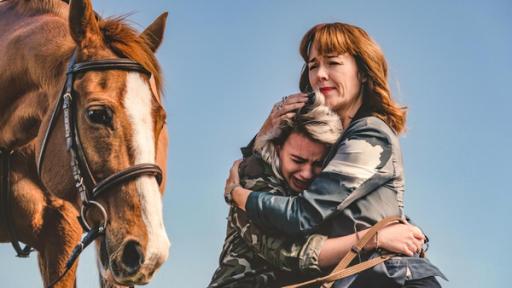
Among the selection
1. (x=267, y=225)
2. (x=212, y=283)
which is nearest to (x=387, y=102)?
(x=267, y=225)

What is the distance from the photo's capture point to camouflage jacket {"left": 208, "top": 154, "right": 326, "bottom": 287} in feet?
9.89

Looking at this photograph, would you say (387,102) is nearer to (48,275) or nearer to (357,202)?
(357,202)

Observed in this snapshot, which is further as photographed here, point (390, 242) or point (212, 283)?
point (212, 283)

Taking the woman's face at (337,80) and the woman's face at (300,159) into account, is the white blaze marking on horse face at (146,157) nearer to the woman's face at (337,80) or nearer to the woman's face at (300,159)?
the woman's face at (300,159)

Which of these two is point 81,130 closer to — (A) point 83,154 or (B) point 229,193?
(A) point 83,154

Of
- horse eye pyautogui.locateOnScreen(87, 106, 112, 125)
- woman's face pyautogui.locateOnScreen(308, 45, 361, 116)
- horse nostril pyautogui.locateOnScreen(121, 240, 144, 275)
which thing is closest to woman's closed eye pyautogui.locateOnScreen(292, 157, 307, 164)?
woman's face pyautogui.locateOnScreen(308, 45, 361, 116)

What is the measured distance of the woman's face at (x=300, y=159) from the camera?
3297 mm

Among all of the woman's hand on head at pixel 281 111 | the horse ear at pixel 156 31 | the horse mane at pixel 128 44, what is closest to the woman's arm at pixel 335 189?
the woman's hand on head at pixel 281 111

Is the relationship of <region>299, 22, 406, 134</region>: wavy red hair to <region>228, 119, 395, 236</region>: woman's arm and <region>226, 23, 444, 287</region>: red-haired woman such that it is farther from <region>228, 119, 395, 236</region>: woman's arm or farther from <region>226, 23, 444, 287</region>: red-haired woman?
<region>228, 119, 395, 236</region>: woman's arm

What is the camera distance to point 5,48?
4.82 m

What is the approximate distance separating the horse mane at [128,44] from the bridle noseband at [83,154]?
68mm

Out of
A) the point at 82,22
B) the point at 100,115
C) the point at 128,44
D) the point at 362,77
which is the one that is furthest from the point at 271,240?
the point at 82,22

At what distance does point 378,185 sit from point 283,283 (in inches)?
25.0

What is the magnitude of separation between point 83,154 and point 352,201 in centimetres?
165
